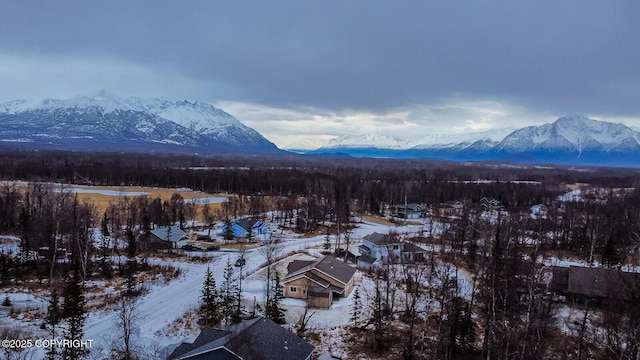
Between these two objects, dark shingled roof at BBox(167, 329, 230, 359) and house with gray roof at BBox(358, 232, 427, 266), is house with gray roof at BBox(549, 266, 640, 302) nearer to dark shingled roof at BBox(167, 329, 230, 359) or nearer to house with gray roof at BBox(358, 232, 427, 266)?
house with gray roof at BBox(358, 232, 427, 266)

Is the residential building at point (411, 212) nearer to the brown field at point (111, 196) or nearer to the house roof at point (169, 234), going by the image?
the brown field at point (111, 196)

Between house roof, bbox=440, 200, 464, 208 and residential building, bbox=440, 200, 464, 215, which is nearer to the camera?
residential building, bbox=440, 200, 464, 215

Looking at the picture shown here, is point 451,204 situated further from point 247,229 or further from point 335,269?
point 335,269

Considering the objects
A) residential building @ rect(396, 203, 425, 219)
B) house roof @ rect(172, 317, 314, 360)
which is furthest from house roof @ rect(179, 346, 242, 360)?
residential building @ rect(396, 203, 425, 219)

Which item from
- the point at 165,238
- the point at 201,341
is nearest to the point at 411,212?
the point at 165,238

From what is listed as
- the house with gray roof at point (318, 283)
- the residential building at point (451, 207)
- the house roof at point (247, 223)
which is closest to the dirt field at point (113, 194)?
the house roof at point (247, 223)

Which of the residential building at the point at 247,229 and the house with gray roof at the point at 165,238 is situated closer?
the house with gray roof at the point at 165,238
